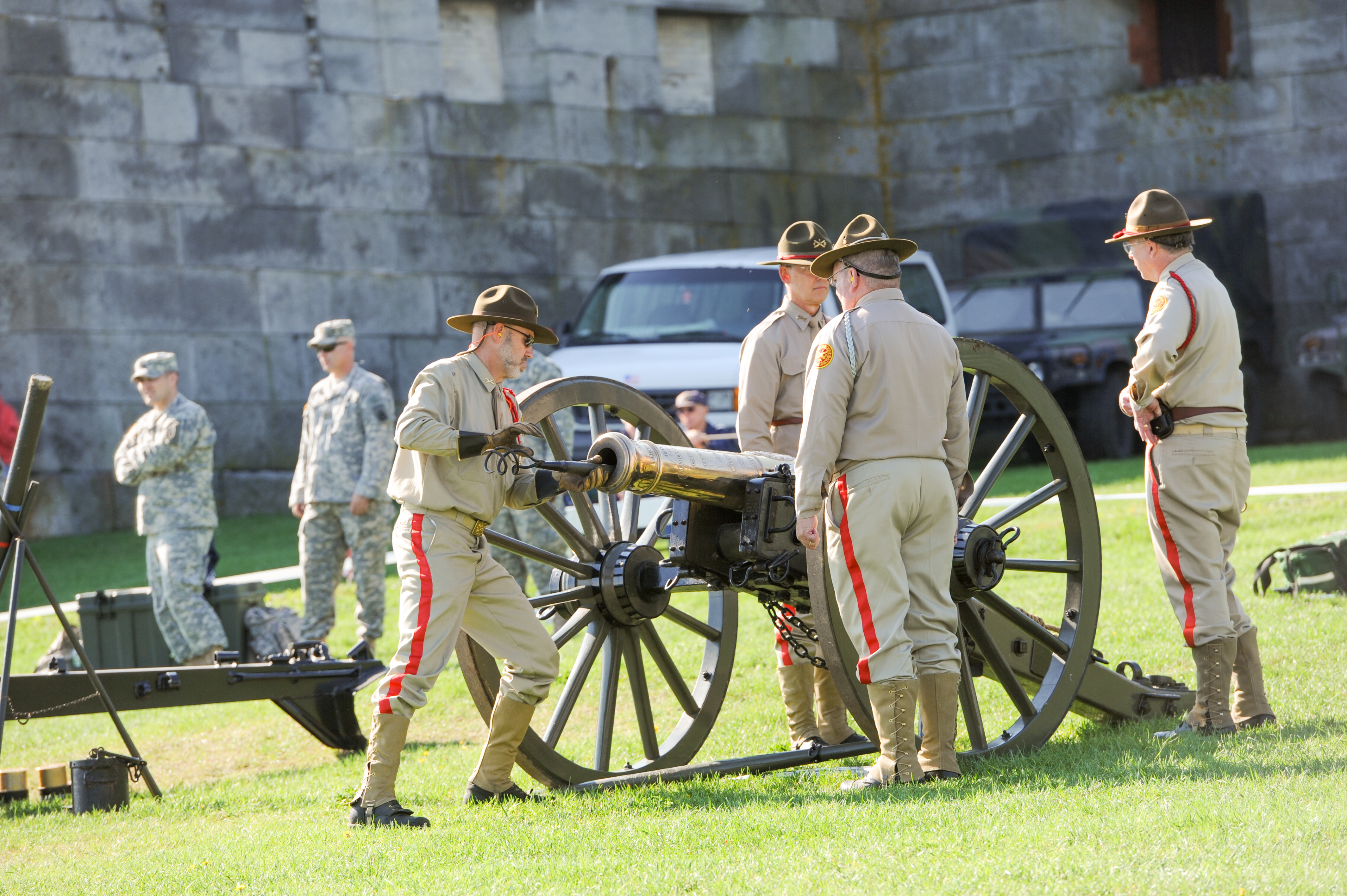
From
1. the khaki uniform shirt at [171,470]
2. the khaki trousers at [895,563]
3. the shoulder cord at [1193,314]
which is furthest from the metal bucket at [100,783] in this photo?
the shoulder cord at [1193,314]

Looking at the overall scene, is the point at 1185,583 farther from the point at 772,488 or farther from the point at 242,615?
the point at 242,615

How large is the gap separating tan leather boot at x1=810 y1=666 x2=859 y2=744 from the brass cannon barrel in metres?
1.10

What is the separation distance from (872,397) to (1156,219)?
1550mm

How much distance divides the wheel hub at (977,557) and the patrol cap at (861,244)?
0.96m

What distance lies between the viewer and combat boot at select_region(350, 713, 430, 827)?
203 inches

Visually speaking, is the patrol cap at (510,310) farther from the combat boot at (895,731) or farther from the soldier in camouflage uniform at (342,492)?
the soldier in camouflage uniform at (342,492)

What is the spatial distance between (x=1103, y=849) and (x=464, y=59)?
1400cm

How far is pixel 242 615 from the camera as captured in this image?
8.88m

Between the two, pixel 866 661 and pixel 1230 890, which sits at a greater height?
pixel 866 661

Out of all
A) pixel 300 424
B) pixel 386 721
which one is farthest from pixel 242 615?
pixel 300 424

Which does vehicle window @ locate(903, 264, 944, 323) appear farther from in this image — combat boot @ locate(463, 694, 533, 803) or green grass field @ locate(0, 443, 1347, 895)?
combat boot @ locate(463, 694, 533, 803)

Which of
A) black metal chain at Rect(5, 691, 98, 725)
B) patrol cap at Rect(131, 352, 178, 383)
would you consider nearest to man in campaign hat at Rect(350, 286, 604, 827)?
black metal chain at Rect(5, 691, 98, 725)

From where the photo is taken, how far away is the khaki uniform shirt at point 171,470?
28.5 feet

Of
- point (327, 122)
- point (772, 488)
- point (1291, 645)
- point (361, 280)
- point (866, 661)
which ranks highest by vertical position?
point (327, 122)
